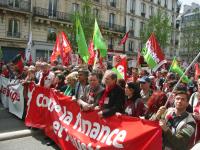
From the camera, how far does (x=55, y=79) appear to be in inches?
342

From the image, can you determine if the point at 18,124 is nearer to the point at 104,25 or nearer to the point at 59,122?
the point at 59,122

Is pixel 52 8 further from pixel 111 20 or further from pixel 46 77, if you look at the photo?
pixel 46 77

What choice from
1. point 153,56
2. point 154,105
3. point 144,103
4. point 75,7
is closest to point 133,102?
point 144,103

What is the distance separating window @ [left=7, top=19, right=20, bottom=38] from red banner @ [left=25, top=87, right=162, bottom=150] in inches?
952

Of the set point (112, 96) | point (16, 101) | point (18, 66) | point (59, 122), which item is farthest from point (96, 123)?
point (18, 66)

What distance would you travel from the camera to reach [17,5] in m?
31.3

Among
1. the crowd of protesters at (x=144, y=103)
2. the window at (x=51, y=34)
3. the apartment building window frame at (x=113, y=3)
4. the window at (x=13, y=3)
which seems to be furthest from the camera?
the apartment building window frame at (x=113, y=3)

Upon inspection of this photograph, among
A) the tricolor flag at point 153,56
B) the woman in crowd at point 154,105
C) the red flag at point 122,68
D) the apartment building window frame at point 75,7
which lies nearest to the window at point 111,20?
the apartment building window frame at point 75,7

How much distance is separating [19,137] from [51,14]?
27899mm

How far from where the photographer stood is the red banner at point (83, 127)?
464cm

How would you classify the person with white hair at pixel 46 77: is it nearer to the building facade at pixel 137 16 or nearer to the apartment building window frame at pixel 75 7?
the apartment building window frame at pixel 75 7

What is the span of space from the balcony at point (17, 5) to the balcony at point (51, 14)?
0.84m

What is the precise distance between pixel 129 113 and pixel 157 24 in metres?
34.5

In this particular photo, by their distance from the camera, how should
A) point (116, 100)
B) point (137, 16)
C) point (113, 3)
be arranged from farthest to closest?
point (137, 16), point (113, 3), point (116, 100)
